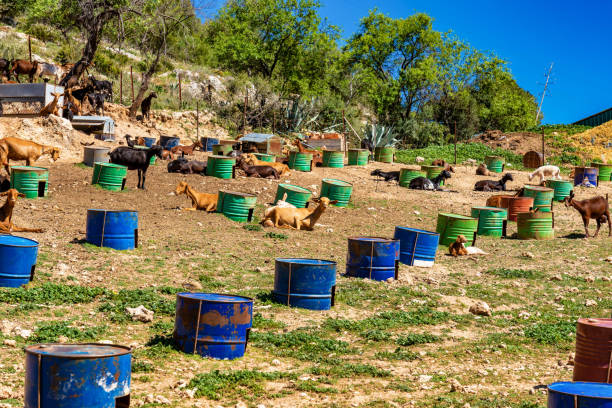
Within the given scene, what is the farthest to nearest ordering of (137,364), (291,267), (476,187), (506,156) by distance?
1. (506,156)
2. (476,187)
3. (291,267)
4. (137,364)

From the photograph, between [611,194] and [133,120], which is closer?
[611,194]

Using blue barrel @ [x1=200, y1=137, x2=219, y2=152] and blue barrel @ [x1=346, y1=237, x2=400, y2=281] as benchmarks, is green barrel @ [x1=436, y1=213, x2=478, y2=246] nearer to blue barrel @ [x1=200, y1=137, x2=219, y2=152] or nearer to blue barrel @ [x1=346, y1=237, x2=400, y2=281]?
blue barrel @ [x1=346, y1=237, x2=400, y2=281]

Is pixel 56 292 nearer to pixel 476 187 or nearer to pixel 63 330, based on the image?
pixel 63 330

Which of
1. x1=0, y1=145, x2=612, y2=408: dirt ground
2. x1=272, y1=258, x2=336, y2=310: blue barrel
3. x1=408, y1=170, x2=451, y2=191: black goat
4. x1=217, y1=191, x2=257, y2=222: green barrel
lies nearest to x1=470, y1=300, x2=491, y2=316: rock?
x1=0, y1=145, x2=612, y2=408: dirt ground

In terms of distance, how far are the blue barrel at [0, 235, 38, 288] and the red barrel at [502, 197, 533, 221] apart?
15925 millimetres

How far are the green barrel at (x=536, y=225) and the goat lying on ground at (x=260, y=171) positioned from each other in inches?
322

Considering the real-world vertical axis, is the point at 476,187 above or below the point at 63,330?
above

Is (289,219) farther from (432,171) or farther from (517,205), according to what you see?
(432,171)

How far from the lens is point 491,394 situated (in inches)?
288

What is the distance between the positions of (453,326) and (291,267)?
2.49m

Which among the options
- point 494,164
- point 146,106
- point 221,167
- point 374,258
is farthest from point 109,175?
point 494,164

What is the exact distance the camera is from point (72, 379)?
5559 millimetres

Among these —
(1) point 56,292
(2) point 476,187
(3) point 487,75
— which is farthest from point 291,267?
(3) point 487,75

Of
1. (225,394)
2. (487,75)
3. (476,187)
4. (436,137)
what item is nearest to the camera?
(225,394)
